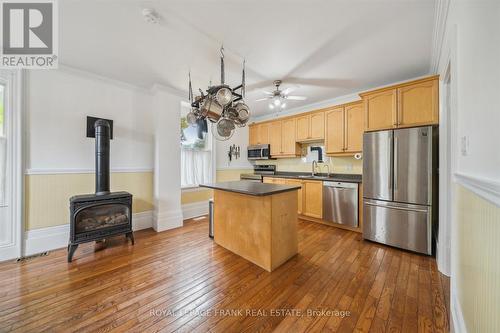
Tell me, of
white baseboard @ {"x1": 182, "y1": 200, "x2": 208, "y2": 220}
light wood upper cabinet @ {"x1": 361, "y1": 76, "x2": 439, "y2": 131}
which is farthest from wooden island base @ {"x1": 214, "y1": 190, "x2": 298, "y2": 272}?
light wood upper cabinet @ {"x1": 361, "y1": 76, "x2": 439, "y2": 131}

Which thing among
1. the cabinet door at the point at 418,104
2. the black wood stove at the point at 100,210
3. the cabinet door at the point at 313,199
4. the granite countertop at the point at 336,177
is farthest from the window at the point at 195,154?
the cabinet door at the point at 418,104

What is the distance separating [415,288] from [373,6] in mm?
2660

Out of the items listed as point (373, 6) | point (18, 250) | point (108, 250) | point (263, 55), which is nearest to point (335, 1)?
point (373, 6)

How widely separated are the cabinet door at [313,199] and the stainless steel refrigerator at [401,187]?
0.88m

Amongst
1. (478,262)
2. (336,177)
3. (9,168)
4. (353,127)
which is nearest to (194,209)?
(9,168)

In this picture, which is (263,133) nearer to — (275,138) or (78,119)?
(275,138)

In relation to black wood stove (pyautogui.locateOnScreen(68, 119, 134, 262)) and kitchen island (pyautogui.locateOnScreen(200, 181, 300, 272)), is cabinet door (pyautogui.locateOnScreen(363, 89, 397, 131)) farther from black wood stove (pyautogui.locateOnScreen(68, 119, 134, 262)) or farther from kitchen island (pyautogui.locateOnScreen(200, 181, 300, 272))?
black wood stove (pyautogui.locateOnScreen(68, 119, 134, 262))

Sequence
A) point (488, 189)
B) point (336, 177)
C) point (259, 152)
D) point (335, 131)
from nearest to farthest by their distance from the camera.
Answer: point (488, 189)
point (335, 131)
point (336, 177)
point (259, 152)

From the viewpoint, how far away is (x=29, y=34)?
6.64 ft

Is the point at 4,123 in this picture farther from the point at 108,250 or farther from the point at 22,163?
the point at 108,250

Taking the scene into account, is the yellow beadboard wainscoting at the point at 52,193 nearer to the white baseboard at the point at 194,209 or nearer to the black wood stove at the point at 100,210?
the black wood stove at the point at 100,210

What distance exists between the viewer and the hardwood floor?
145 cm

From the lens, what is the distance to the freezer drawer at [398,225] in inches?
97.3

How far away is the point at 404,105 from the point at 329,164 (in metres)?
1.83
